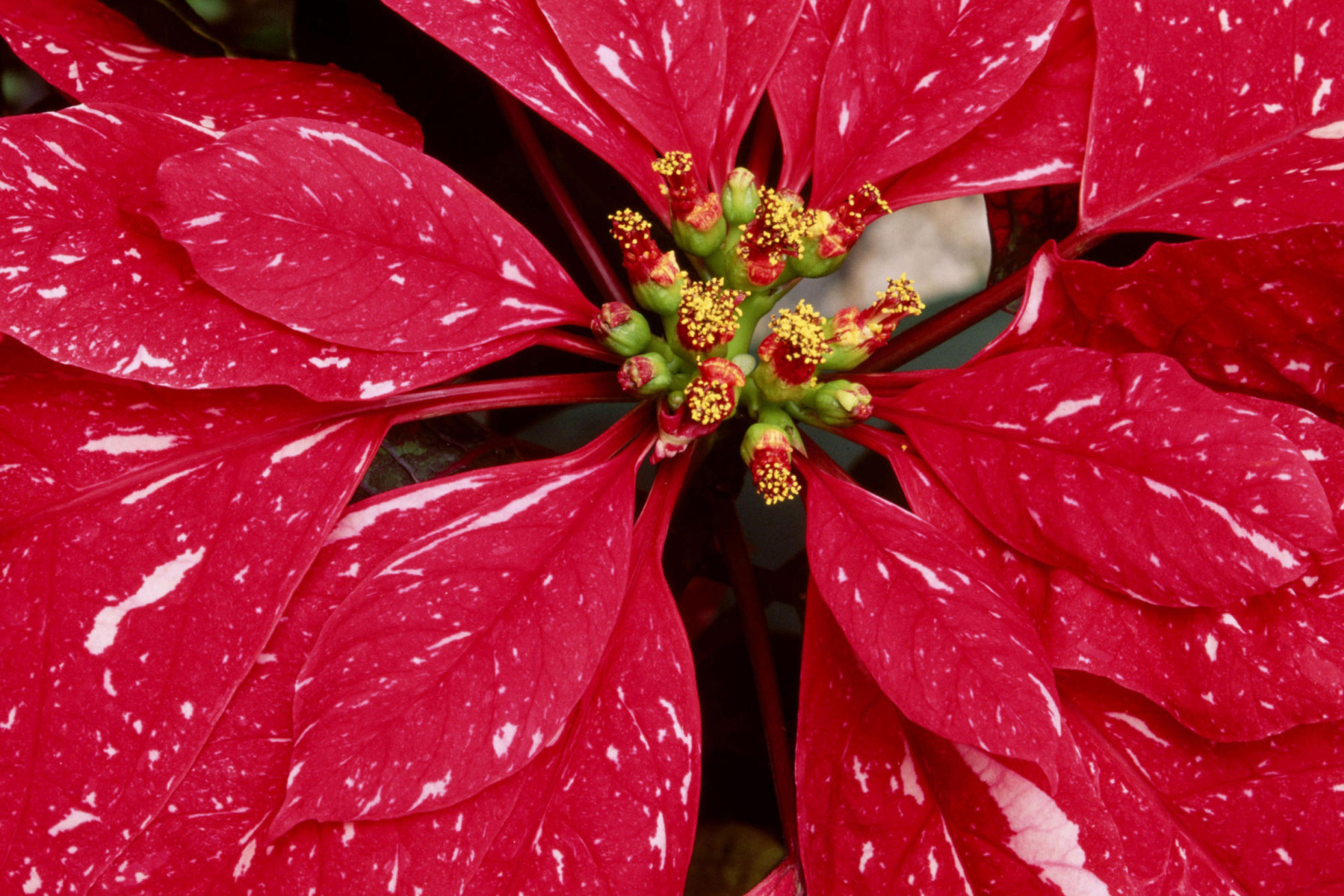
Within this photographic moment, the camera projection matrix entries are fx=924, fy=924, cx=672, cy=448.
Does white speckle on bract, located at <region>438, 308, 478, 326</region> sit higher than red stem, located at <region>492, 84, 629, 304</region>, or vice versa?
red stem, located at <region>492, 84, 629, 304</region>

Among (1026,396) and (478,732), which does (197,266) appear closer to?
(478,732)

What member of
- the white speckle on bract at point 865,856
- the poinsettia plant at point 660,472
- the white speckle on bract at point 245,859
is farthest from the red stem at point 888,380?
the white speckle on bract at point 245,859

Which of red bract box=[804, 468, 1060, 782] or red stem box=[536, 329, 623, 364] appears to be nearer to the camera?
red bract box=[804, 468, 1060, 782]

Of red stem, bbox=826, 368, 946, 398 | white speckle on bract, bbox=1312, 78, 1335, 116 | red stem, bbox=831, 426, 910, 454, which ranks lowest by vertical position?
red stem, bbox=831, 426, 910, 454

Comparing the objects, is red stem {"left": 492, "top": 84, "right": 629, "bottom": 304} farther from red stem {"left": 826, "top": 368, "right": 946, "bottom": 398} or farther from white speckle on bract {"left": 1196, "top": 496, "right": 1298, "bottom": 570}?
white speckle on bract {"left": 1196, "top": 496, "right": 1298, "bottom": 570}

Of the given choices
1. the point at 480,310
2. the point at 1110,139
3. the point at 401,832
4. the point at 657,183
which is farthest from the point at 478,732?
the point at 1110,139

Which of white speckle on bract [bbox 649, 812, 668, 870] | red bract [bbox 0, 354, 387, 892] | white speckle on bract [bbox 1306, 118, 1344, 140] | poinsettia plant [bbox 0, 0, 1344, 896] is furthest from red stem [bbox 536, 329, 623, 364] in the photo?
white speckle on bract [bbox 1306, 118, 1344, 140]

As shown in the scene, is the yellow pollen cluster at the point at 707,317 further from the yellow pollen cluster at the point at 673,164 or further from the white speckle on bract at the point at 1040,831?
the white speckle on bract at the point at 1040,831
